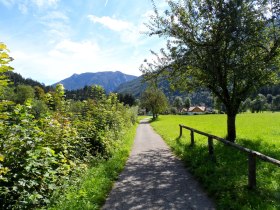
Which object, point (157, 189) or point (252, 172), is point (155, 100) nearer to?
point (157, 189)

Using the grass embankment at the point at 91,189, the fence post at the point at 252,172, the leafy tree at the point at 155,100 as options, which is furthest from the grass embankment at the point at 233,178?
the leafy tree at the point at 155,100

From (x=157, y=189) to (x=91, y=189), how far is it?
2.14 metres

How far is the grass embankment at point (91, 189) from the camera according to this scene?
706 cm

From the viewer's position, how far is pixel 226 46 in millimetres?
14516

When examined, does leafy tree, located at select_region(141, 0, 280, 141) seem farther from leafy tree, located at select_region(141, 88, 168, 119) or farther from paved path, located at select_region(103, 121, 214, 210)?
leafy tree, located at select_region(141, 88, 168, 119)

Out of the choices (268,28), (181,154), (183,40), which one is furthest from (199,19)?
(181,154)

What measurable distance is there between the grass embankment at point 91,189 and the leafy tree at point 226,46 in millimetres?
8043

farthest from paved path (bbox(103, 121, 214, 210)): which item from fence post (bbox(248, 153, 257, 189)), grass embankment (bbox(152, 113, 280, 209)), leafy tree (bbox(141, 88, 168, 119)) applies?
leafy tree (bbox(141, 88, 168, 119))

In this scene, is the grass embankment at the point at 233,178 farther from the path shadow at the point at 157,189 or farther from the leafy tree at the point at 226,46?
the leafy tree at the point at 226,46

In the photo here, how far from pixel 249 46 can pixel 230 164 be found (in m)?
6.87

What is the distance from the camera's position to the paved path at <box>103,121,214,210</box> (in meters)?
7.34

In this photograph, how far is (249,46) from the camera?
565 inches

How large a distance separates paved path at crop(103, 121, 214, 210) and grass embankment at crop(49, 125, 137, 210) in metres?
0.27

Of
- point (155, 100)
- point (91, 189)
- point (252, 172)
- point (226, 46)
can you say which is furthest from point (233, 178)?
point (155, 100)
